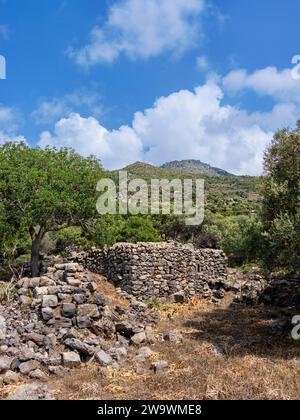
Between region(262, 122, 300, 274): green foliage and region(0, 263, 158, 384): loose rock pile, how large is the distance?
4760 mm

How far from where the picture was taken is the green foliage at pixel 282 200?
11.9 metres

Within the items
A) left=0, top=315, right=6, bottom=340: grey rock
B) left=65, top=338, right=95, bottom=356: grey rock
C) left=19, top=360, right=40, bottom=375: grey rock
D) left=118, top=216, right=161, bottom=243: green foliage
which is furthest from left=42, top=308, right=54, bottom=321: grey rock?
left=118, top=216, right=161, bottom=243: green foliage

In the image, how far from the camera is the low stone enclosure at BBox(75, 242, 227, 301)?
Answer: 1869 centimetres

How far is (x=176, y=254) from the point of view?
784 inches

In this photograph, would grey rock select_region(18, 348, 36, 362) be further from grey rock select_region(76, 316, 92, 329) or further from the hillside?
the hillside

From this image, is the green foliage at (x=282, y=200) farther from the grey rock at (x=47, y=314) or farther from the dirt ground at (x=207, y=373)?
the grey rock at (x=47, y=314)

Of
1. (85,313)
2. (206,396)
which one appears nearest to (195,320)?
(85,313)

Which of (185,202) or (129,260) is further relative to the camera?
(185,202)

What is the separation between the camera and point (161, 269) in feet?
63.3

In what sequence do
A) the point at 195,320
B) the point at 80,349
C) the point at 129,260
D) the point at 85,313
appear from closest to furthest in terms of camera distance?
the point at 80,349 < the point at 85,313 < the point at 195,320 < the point at 129,260

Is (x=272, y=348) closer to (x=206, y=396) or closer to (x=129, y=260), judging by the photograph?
(x=206, y=396)

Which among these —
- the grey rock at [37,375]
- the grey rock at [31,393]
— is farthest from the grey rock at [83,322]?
the grey rock at [31,393]

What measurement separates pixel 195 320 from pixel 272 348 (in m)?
4.60

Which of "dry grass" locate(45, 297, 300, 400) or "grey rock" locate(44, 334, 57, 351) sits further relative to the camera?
"grey rock" locate(44, 334, 57, 351)
